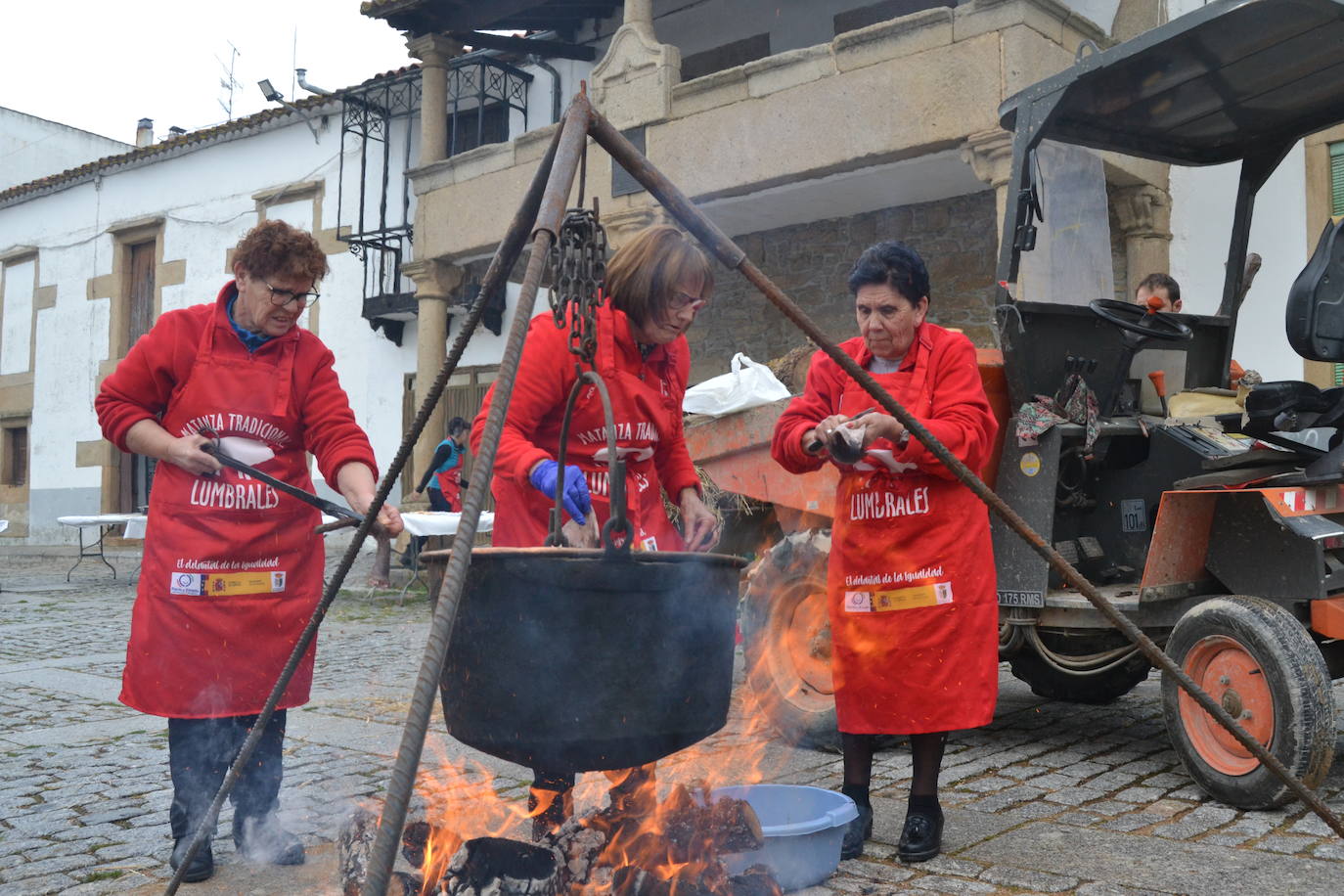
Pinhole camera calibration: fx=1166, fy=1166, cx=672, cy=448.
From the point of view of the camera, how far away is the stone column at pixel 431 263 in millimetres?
14336

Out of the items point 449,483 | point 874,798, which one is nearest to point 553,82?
point 449,483

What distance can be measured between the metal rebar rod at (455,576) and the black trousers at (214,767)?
155 centimetres

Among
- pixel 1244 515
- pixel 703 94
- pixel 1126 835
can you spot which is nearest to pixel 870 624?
pixel 1126 835

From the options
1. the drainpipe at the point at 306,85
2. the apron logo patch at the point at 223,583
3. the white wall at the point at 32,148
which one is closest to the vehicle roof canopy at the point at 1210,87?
the apron logo patch at the point at 223,583

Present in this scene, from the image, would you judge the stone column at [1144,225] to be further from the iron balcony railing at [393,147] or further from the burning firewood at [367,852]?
the burning firewood at [367,852]

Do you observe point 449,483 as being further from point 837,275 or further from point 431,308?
point 837,275

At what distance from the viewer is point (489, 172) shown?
13711 mm

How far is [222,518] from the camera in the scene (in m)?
3.26

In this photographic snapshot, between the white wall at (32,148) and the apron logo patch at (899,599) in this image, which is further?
the white wall at (32,148)

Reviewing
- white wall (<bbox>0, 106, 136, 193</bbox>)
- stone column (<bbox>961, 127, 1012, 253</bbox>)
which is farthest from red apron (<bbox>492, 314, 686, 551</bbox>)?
white wall (<bbox>0, 106, 136, 193</bbox>)

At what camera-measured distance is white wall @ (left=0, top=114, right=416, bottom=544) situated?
17.0 m

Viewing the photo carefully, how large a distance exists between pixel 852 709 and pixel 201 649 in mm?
1861

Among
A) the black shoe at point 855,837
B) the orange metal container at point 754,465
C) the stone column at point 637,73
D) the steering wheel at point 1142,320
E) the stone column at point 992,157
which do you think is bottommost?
the black shoe at point 855,837

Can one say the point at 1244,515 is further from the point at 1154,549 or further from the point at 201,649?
the point at 201,649
